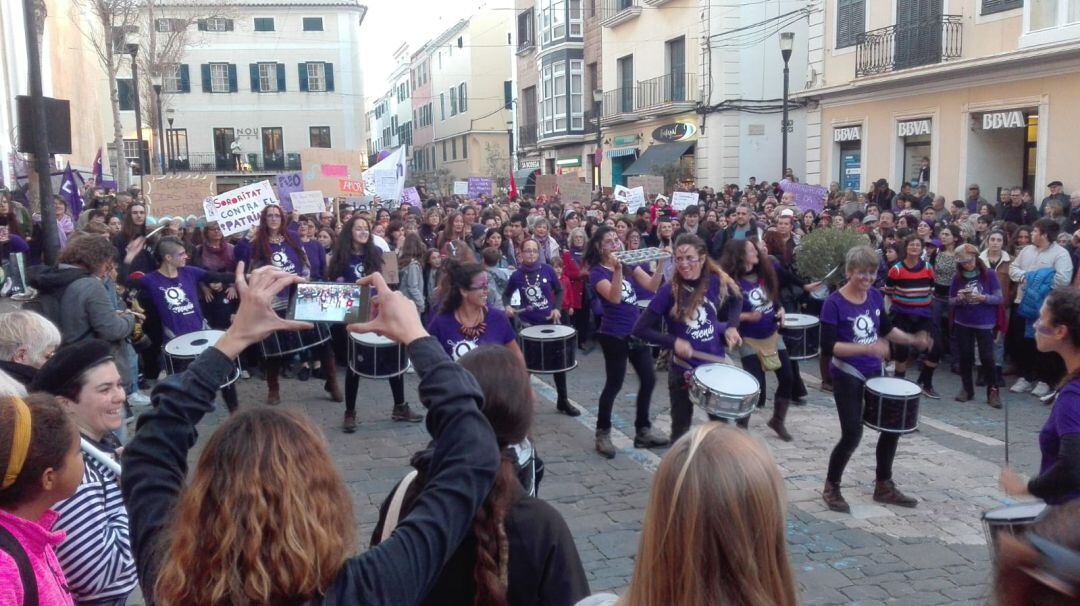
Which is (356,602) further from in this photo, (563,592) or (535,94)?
(535,94)

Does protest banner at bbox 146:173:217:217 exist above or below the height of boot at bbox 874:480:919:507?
above

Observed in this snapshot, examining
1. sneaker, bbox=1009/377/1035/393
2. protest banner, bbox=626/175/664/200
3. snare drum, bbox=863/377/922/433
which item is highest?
protest banner, bbox=626/175/664/200

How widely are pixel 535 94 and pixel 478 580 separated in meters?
43.4

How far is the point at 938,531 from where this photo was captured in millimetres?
5797

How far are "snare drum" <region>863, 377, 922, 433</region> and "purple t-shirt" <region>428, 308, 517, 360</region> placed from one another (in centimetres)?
249

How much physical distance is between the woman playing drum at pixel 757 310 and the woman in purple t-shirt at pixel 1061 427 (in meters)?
4.09

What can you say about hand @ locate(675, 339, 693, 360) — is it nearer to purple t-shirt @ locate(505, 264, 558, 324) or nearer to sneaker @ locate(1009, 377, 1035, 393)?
purple t-shirt @ locate(505, 264, 558, 324)

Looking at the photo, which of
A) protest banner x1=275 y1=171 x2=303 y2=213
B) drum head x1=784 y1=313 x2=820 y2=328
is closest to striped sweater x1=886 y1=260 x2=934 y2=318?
drum head x1=784 y1=313 x2=820 y2=328

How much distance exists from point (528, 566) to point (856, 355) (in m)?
4.52

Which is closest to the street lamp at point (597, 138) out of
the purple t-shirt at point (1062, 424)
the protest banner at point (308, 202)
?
the protest banner at point (308, 202)

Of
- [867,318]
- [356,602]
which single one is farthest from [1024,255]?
[356,602]

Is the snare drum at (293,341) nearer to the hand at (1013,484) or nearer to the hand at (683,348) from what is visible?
the hand at (683,348)

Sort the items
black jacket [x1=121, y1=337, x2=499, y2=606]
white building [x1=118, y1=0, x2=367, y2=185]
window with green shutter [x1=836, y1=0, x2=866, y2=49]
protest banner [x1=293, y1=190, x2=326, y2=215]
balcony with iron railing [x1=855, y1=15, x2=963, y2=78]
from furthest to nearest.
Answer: white building [x1=118, y1=0, x2=367, y2=185]
window with green shutter [x1=836, y1=0, x2=866, y2=49]
balcony with iron railing [x1=855, y1=15, x2=963, y2=78]
protest banner [x1=293, y1=190, x2=326, y2=215]
black jacket [x1=121, y1=337, x2=499, y2=606]

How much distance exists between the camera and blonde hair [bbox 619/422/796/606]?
1.83 metres
